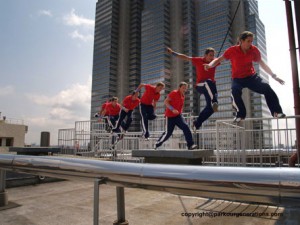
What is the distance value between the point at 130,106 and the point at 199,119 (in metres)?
4.45

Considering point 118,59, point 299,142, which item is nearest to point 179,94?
point 299,142

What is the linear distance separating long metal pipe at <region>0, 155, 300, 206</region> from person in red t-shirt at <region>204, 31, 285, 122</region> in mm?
3018

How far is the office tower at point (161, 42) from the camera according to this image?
10750 centimetres

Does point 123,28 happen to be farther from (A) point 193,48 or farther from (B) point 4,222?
(B) point 4,222

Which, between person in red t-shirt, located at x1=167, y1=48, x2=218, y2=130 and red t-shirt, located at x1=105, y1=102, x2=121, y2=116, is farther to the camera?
red t-shirt, located at x1=105, y1=102, x2=121, y2=116

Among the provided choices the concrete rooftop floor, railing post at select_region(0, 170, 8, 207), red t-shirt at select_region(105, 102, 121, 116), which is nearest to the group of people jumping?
the concrete rooftop floor

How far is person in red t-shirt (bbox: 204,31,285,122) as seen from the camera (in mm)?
5082

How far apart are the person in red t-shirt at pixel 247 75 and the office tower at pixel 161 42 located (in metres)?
97.8

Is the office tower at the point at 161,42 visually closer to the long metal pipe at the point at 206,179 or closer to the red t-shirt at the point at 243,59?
the red t-shirt at the point at 243,59

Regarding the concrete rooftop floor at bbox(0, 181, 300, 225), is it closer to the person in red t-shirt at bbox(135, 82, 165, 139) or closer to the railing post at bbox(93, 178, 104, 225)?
the railing post at bbox(93, 178, 104, 225)

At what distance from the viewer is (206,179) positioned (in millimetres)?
2605

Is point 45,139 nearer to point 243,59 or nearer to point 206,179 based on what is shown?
point 243,59

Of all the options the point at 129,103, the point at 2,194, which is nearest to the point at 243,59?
the point at 129,103

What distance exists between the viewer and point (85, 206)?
18.4 ft
